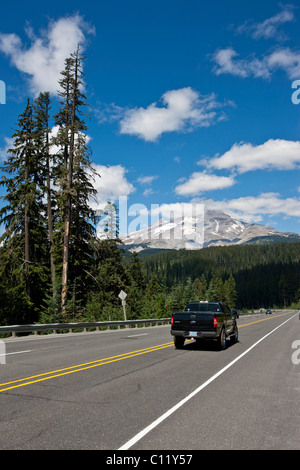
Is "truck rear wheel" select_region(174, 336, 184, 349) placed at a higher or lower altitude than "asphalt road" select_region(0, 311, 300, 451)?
lower

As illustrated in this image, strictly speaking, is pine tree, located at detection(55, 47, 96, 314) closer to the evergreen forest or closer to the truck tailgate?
the evergreen forest

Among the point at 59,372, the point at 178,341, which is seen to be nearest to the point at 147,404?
the point at 59,372

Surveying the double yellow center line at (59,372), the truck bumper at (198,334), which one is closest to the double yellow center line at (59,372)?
the double yellow center line at (59,372)

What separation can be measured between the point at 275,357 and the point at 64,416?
365 inches

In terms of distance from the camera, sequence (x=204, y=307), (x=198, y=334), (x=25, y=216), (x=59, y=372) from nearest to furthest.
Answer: (x=59, y=372) → (x=198, y=334) → (x=204, y=307) → (x=25, y=216)

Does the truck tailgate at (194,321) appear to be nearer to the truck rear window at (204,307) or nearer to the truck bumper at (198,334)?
the truck bumper at (198,334)

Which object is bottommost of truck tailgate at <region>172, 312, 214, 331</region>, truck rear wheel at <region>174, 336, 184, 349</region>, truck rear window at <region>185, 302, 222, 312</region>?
truck rear wheel at <region>174, 336, 184, 349</region>

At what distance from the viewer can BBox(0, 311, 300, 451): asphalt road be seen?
177 inches

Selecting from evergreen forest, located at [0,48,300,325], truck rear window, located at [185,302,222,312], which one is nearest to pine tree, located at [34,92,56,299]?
evergreen forest, located at [0,48,300,325]

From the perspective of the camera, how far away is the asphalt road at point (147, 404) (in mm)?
4500

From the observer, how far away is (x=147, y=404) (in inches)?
241

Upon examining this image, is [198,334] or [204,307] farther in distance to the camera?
[204,307]

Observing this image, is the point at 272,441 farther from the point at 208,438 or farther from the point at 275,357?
the point at 275,357

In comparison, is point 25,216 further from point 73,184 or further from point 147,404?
point 147,404
